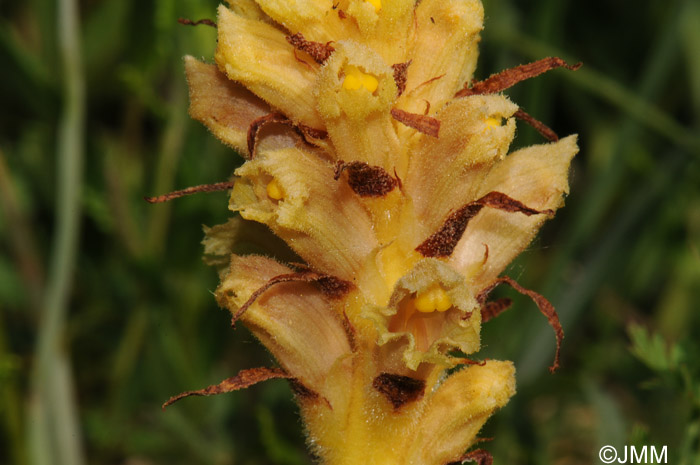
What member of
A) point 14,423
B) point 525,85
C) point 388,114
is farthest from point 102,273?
point 388,114

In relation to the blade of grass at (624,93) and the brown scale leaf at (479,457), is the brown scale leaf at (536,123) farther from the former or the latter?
the blade of grass at (624,93)

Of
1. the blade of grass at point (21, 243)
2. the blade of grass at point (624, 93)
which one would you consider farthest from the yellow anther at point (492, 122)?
the blade of grass at point (21, 243)

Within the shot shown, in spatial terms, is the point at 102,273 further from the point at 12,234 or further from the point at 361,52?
the point at 361,52

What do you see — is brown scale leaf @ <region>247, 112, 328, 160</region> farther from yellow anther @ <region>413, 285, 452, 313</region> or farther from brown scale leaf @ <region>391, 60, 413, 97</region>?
yellow anther @ <region>413, 285, 452, 313</region>

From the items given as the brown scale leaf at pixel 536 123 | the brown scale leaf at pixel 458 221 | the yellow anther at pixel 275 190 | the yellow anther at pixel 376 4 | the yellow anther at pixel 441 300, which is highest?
the yellow anther at pixel 376 4

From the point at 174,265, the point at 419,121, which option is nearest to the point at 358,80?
the point at 419,121

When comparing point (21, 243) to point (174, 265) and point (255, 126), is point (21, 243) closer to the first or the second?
point (174, 265)
